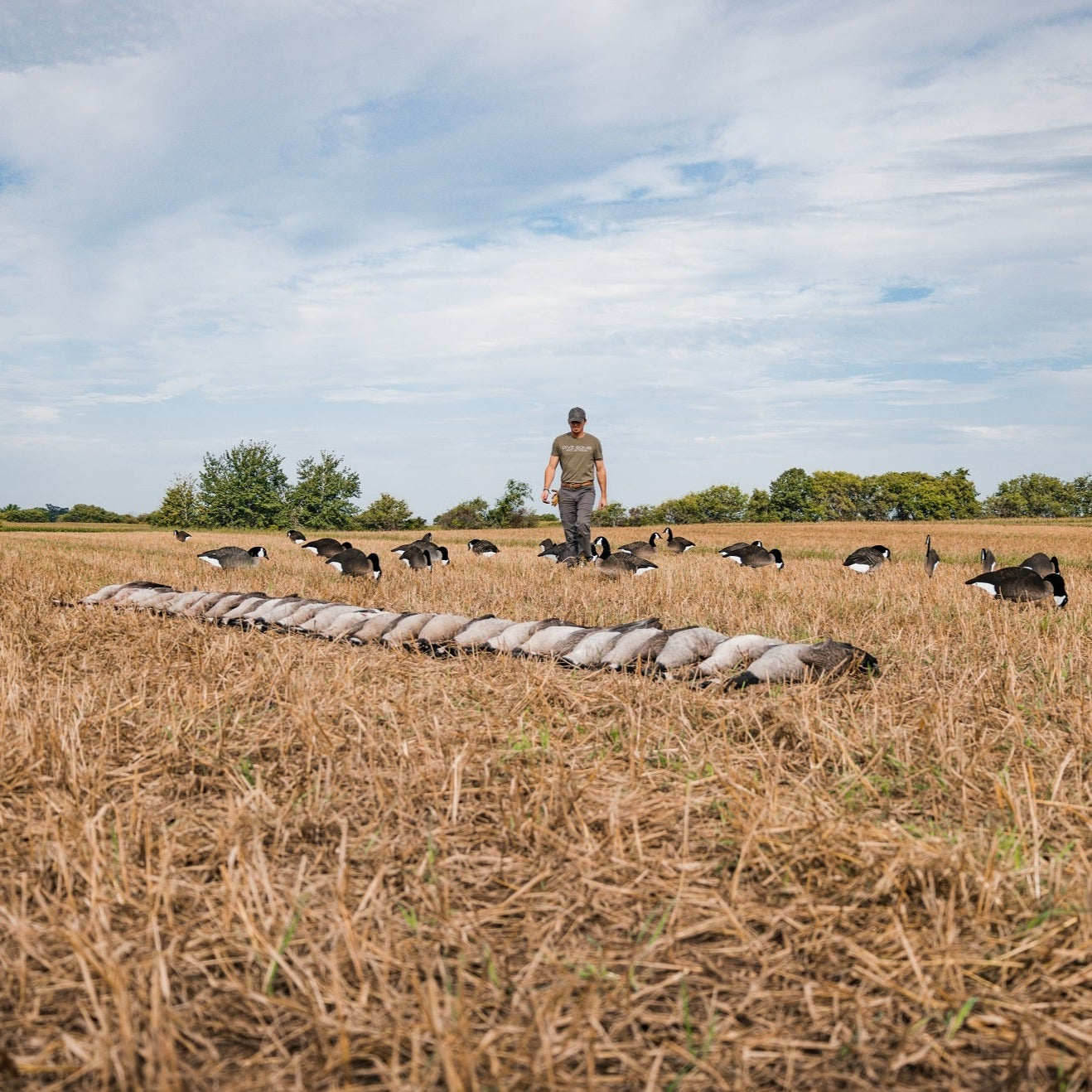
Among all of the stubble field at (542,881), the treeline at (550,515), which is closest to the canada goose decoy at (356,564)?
the stubble field at (542,881)

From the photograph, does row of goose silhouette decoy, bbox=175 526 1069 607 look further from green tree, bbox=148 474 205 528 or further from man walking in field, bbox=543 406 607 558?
green tree, bbox=148 474 205 528

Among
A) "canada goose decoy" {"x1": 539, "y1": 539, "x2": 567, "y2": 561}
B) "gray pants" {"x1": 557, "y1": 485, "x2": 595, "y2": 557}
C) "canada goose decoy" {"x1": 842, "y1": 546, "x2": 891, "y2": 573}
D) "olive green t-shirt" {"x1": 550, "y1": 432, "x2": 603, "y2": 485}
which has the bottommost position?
"canada goose decoy" {"x1": 842, "y1": 546, "x2": 891, "y2": 573}

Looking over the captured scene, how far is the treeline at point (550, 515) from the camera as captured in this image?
257ft

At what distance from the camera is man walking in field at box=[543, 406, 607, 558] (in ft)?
54.3

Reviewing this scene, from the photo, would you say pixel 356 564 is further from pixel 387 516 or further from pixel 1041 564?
pixel 387 516

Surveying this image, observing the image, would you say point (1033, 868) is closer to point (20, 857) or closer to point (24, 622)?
point (20, 857)

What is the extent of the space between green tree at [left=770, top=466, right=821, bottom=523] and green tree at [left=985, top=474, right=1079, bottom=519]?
2927 cm

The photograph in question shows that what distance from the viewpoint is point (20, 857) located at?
3.11m

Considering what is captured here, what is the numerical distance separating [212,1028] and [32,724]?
2.71 m

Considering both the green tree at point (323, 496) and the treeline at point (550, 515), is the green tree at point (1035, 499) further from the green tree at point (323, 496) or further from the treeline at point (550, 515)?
the green tree at point (323, 496)

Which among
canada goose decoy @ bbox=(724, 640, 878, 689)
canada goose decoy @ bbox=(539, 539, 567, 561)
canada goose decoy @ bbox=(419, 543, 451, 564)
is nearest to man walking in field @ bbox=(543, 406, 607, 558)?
canada goose decoy @ bbox=(539, 539, 567, 561)

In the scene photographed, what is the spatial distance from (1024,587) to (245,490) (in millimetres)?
81130

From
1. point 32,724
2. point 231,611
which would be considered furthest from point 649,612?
point 32,724

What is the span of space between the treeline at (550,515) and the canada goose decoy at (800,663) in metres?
60.3
